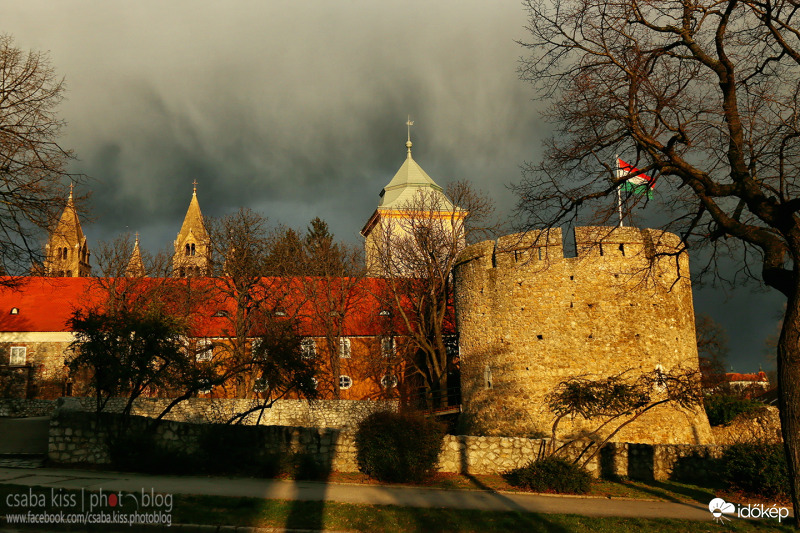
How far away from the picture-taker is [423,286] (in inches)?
1247

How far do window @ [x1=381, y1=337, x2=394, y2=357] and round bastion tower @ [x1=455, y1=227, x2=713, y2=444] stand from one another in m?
12.5

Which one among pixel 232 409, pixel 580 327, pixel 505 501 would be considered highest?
pixel 580 327

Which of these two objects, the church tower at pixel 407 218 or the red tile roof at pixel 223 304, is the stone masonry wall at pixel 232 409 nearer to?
the red tile roof at pixel 223 304

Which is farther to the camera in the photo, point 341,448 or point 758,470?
point 341,448

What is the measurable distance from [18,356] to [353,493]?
29971 mm

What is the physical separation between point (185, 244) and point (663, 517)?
5603 cm

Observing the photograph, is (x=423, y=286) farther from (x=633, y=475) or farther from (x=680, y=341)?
(x=633, y=475)

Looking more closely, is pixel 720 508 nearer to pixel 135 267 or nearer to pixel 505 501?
pixel 505 501

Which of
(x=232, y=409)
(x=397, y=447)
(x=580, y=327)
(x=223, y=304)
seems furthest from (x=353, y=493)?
(x=223, y=304)

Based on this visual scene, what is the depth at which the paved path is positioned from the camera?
11227 millimetres

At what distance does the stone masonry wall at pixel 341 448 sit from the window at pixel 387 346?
57.2 ft

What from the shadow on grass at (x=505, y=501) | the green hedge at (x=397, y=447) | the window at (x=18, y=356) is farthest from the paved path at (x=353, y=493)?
the window at (x=18, y=356)

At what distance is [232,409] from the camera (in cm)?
2372

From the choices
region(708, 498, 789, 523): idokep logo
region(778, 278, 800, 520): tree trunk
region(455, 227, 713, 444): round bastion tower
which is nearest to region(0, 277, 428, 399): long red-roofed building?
region(455, 227, 713, 444): round bastion tower
